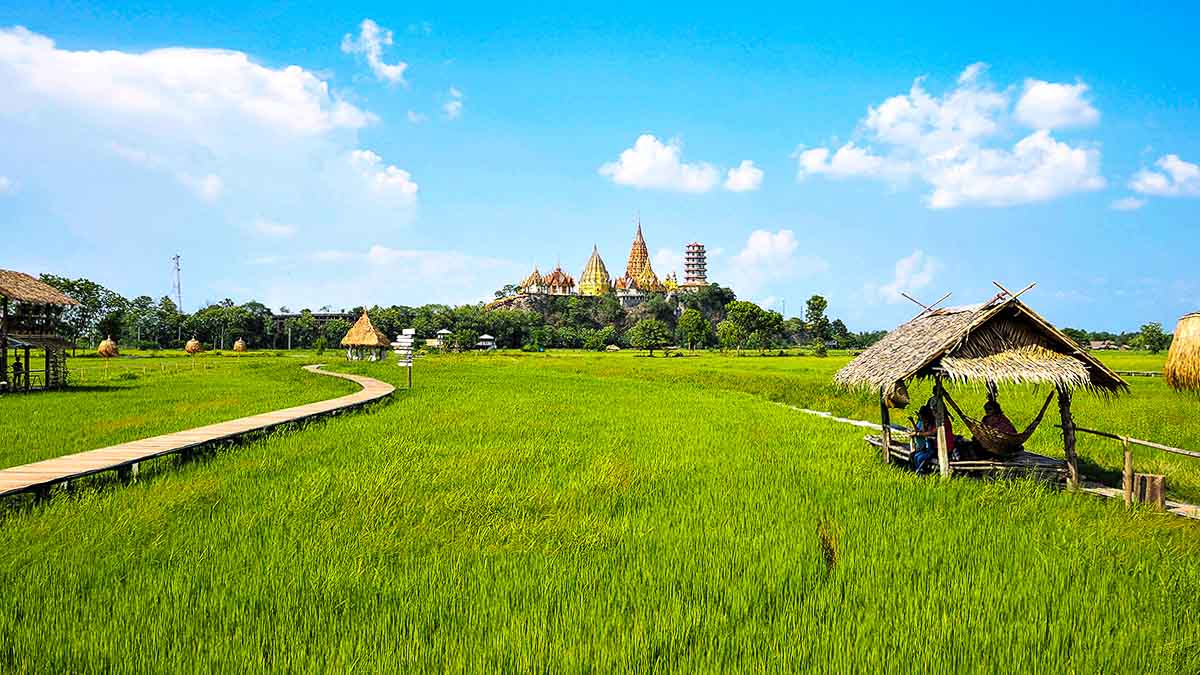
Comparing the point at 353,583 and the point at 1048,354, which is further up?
the point at 1048,354

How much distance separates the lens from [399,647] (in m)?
3.53

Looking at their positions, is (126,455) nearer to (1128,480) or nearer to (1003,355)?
(1003,355)

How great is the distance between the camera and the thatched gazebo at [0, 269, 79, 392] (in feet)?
63.5

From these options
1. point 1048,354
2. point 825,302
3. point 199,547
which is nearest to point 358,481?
point 199,547

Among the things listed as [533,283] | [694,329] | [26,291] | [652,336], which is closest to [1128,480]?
[26,291]

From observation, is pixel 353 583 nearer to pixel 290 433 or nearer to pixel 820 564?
pixel 820 564

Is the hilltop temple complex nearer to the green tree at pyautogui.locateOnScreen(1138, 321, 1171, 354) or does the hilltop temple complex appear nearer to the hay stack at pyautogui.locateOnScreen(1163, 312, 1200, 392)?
the green tree at pyautogui.locateOnScreen(1138, 321, 1171, 354)

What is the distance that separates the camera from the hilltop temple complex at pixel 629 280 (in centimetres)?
11038

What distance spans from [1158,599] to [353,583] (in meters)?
4.70

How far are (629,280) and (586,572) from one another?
111 metres

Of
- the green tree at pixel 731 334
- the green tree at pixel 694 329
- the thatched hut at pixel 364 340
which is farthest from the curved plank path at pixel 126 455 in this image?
the green tree at pixel 694 329

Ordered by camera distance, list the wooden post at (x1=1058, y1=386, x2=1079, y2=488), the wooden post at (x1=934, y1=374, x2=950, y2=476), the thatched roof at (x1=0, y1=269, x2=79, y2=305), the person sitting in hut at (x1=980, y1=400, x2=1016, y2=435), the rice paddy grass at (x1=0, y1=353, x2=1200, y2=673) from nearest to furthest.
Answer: the rice paddy grass at (x1=0, y1=353, x2=1200, y2=673) → the wooden post at (x1=1058, y1=386, x2=1079, y2=488) → the wooden post at (x1=934, y1=374, x2=950, y2=476) → the person sitting in hut at (x1=980, y1=400, x2=1016, y2=435) → the thatched roof at (x1=0, y1=269, x2=79, y2=305)

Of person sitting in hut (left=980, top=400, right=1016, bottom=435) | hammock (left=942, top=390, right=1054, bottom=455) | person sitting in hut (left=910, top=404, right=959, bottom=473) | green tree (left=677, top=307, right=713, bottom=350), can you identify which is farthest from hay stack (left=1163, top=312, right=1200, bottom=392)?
green tree (left=677, top=307, right=713, bottom=350)

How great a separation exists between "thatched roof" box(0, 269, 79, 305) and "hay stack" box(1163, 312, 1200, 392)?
81.0 feet
